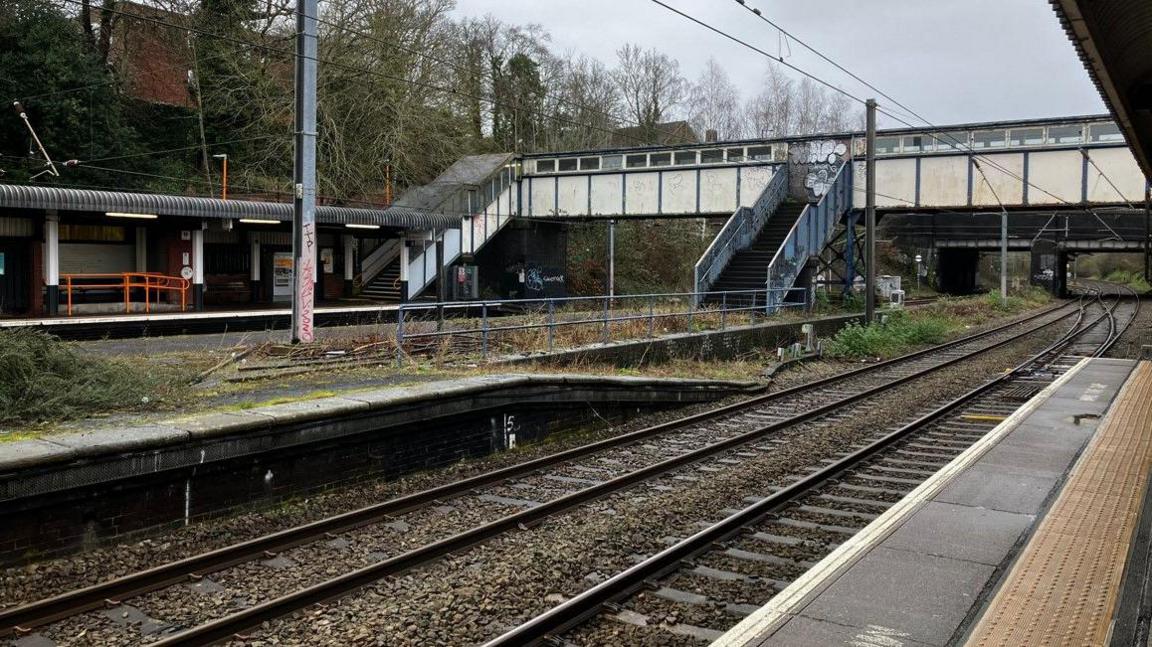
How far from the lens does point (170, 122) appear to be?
37.9 metres

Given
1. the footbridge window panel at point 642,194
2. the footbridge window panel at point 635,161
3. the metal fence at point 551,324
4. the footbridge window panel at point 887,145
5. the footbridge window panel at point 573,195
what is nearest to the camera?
the metal fence at point 551,324

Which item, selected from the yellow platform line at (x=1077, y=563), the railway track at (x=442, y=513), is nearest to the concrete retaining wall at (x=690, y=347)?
the railway track at (x=442, y=513)

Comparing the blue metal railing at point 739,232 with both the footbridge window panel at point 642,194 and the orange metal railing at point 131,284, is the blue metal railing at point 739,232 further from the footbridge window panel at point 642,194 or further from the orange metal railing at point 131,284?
the orange metal railing at point 131,284

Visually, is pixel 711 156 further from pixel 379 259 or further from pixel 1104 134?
pixel 379 259

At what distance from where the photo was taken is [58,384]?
9.38 metres

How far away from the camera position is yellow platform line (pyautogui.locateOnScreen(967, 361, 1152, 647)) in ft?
16.2

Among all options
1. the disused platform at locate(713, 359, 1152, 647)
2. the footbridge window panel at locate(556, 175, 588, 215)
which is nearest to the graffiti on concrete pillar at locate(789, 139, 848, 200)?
the footbridge window panel at locate(556, 175, 588, 215)

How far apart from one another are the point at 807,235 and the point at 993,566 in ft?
82.2

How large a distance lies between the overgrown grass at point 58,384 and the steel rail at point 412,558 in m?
3.63

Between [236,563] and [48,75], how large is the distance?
29.6m

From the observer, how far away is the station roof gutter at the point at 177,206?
2044 centimetres

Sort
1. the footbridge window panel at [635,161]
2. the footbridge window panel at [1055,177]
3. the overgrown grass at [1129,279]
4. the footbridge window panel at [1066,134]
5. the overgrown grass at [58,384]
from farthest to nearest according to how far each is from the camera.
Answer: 1. the overgrown grass at [1129,279]
2. the footbridge window panel at [635,161]
3. the footbridge window panel at [1055,177]
4. the footbridge window panel at [1066,134]
5. the overgrown grass at [58,384]

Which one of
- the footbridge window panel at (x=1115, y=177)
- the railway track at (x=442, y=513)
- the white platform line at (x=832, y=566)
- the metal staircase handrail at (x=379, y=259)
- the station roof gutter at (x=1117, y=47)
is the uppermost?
the footbridge window panel at (x=1115, y=177)

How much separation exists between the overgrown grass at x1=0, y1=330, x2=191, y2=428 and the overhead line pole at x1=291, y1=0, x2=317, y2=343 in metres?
4.05
